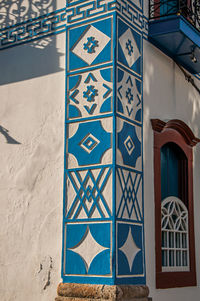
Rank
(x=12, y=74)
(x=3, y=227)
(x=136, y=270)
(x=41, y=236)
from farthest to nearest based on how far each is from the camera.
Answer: (x=12, y=74) < (x=3, y=227) < (x=41, y=236) < (x=136, y=270)

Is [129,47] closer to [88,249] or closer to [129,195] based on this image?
[129,195]

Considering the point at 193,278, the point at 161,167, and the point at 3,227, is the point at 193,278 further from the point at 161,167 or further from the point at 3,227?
the point at 3,227

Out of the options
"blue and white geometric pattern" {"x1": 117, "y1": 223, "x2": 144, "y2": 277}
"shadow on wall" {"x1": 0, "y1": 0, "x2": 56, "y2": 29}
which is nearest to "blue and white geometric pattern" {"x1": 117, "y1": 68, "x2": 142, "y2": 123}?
"blue and white geometric pattern" {"x1": 117, "y1": 223, "x2": 144, "y2": 277}

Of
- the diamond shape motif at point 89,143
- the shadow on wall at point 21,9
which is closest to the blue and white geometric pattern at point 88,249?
the diamond shape motif at point 89,143

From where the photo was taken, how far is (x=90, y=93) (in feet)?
21.8

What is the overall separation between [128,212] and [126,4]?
107 inches

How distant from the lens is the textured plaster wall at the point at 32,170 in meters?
6.69

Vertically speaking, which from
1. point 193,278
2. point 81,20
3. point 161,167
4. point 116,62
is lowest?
point 193,278

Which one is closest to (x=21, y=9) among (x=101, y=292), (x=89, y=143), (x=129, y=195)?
(x=89, y=143)

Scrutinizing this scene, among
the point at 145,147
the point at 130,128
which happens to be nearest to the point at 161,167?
the point at 145,147

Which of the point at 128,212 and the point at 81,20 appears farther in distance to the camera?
the point at 81,20

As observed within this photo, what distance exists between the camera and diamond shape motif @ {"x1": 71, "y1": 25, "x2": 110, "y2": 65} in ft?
22.1

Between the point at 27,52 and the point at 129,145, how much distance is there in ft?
7.09

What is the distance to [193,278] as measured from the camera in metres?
7.73
